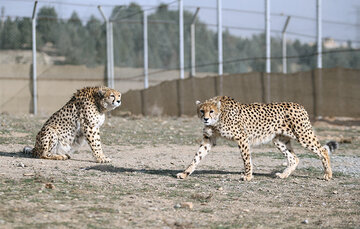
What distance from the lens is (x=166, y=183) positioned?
614cm

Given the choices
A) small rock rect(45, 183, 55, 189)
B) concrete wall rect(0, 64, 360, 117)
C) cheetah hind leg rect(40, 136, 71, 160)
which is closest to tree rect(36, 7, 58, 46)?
concrete wall rect(0, 64, 360, 117)

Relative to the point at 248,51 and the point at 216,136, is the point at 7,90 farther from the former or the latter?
the point at 216,136

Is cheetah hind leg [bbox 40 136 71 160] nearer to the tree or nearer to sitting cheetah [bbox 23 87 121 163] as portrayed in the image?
sitting cheetah [bbox 23 87 121 163]

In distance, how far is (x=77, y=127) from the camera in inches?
301

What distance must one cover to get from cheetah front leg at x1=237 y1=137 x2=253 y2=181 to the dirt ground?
99 mm

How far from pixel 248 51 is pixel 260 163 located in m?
13.8

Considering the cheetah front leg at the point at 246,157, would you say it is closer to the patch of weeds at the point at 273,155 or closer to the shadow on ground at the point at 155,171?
the shadow on ground at the point at 155,171

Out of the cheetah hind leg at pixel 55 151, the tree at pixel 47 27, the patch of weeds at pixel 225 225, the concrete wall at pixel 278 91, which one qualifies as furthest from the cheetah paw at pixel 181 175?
the tree at pixel 47 27

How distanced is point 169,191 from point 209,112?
1062 mm

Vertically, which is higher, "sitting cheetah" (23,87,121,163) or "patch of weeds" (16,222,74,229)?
"sitting cheetah" (23,87,121,163)

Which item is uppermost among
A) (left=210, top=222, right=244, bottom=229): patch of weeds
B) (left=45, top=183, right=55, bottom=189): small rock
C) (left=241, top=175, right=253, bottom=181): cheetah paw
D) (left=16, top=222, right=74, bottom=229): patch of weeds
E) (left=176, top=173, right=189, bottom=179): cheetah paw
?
(left=45, top=183, right=55, bottom=189): small rock

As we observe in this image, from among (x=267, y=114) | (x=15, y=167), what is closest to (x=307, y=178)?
(x=267, y=114)

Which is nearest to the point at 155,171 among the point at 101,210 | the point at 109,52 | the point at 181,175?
the point at 181,175

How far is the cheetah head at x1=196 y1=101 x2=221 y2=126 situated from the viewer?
625 cm
